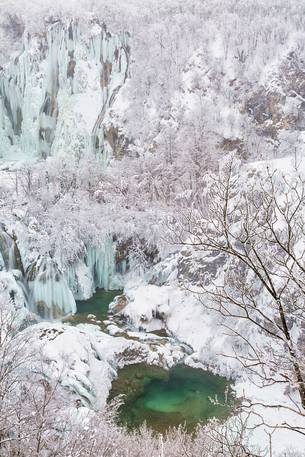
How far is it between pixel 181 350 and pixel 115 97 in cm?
3644

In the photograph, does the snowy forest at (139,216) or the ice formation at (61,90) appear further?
the ice formation at (61,90)

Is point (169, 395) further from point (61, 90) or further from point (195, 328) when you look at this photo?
point (61, 90)

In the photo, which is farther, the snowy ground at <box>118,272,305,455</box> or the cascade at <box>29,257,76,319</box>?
the cascade at <box>29,257,76,319</box>

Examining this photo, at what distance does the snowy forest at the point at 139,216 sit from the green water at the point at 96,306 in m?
0.16

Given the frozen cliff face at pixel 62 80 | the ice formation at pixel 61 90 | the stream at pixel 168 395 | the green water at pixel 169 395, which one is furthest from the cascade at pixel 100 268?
the frozen cliff face at pixel 62 80

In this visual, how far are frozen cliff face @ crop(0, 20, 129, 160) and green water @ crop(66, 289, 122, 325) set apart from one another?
26.4 meters

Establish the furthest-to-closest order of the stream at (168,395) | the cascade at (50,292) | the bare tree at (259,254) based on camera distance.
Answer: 1. the cascade at (50,292)
2. the stream at (168,395)
3. the bare tree at (259,254)

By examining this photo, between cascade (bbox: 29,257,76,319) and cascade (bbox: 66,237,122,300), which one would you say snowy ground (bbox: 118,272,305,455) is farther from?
cascade (bbox: 29,257,76,319)

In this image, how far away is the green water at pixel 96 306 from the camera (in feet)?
94.1

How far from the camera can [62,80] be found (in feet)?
184

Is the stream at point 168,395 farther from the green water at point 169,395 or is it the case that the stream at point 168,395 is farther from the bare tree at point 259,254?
the bare tree at point 259,254

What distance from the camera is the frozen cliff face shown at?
55312mm

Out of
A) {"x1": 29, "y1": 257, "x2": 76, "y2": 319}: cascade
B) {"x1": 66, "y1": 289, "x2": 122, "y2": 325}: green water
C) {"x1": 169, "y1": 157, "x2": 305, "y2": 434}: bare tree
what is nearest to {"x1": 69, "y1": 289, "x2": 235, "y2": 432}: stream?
{"x1": 66, "y1": 289, "x2": 122, "y2": 325}: green water

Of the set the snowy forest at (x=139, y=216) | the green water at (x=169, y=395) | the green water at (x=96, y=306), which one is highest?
the snowy forest at (x=139, y=216)
